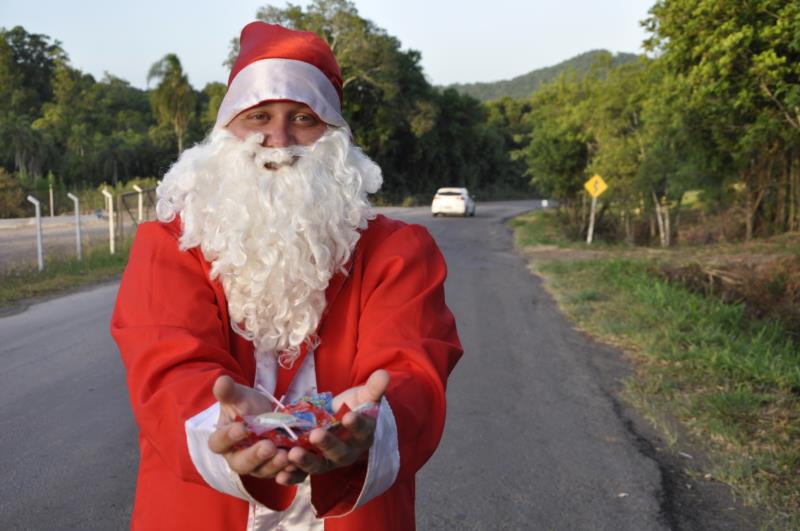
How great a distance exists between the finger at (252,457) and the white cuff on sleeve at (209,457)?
0.17 feet

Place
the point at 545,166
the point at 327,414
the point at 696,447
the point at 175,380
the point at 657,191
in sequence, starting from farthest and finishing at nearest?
the point at 545,166, the point at 657,191, the point at 696,447, the point at 175,380, the point at 327,414

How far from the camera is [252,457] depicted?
4.21 feet

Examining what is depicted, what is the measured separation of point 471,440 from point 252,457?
372cm

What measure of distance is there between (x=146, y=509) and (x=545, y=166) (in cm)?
2834

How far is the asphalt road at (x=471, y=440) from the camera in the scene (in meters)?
3.77

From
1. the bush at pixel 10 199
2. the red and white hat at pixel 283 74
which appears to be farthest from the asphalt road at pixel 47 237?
the red and white hat at pixel 283 74

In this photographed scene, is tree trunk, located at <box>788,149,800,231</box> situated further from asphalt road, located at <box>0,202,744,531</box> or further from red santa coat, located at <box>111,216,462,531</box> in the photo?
red santa coat, located at <box>111,216,462,531</box>

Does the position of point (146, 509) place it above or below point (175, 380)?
below

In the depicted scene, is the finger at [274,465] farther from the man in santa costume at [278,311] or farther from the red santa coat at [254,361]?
the red santa coat at [254,361]

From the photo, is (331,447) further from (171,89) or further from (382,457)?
(171,89)

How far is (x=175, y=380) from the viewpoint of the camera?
1548 mm

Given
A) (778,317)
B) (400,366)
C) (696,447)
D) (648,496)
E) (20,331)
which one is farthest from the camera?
(778,317)

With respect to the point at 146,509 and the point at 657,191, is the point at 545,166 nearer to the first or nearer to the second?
the point at 657,191

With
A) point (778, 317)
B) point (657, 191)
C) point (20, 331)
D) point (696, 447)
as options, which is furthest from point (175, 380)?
point (657, 191)
